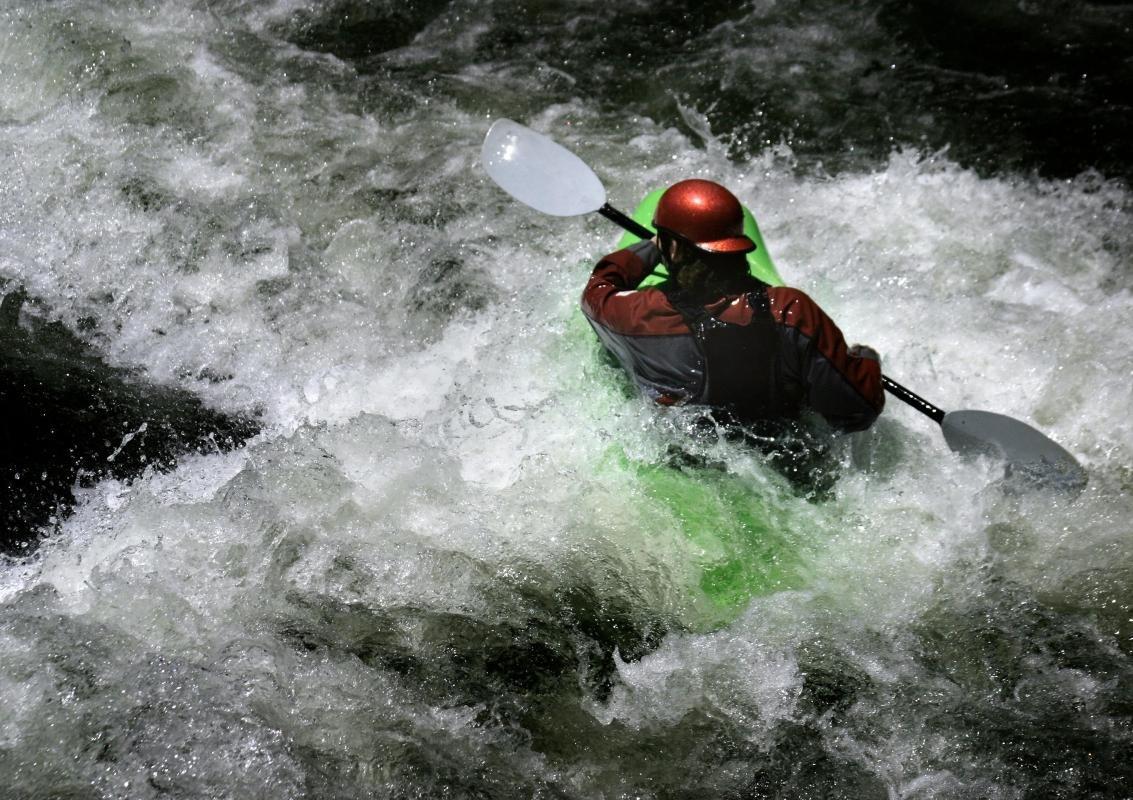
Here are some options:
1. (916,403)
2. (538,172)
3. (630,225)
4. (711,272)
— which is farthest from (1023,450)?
(538,172)

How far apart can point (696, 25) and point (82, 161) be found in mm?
3201

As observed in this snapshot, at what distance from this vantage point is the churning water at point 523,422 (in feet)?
8.39

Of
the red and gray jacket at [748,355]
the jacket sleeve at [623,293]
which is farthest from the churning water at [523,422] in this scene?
the jacket sleeve at [623,293]

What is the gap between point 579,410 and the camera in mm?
3213

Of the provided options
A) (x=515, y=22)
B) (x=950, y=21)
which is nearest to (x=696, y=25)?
(x=515, y=22)

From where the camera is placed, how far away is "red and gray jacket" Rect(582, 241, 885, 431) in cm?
256

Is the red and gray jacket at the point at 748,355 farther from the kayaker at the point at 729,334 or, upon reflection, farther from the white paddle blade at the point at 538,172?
the white paddle blade at the point at 538,172

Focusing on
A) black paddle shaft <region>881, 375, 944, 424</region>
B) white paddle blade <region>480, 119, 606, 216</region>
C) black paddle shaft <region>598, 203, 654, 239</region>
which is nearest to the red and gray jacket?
black paddle shaft <region>881, 375, 944, 424</region>

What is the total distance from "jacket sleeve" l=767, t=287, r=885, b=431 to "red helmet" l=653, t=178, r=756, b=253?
7.3 inches

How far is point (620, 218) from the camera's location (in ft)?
11.2

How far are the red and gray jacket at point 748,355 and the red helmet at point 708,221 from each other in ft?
0.43

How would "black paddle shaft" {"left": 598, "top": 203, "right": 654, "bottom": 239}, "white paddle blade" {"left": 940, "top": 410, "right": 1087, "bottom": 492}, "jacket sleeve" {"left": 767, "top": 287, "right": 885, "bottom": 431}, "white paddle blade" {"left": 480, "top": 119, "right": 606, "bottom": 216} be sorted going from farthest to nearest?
"white paddle blade" {"left": 480, "top": 119, "right": 606, "bottom": 216} < "black paddle shaft" {"left": 598, "top": 203, "right": 654, "bottom": 239} < "white paddle blade" {"left": 940, "top": 410, "right": 1087, "bottom": 492} < "jacket sleeve" {"left": 767, "top": 287, "right": 885, "bottom": 431}

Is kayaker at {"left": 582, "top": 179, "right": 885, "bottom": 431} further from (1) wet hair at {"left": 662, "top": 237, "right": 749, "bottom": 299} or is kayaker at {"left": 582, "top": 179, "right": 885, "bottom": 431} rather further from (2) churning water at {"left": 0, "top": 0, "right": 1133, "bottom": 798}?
(2) churning water at {"left": 0, "top": 0, "right": 1133, "bottom": 798}

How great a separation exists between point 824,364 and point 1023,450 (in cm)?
89
